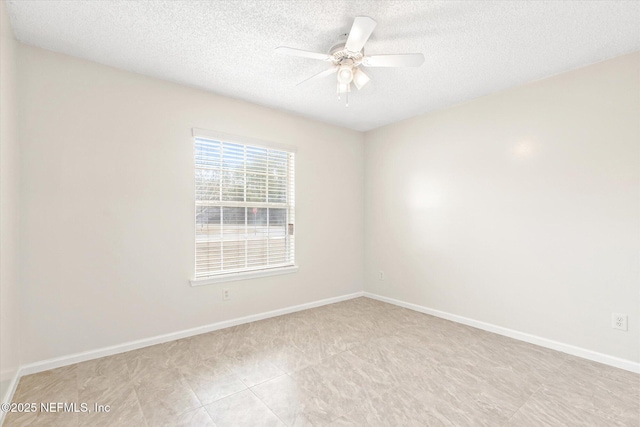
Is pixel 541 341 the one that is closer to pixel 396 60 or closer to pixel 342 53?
pixel 396 60

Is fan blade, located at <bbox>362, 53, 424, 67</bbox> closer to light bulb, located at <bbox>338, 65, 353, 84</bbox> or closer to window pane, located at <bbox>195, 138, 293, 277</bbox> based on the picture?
light bulb, located at <bbox>338, 65, 353, 84</bbox>

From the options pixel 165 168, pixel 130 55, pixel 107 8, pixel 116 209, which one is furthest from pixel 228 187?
pixel 107 8

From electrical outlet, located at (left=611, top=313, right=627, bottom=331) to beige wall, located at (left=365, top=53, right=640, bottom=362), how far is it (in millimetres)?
36

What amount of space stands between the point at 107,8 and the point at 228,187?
1.81 meters

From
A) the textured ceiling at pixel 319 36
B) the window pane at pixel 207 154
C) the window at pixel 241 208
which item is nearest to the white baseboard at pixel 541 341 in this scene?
the window at pixel 241 208

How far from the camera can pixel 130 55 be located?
252 centimetres

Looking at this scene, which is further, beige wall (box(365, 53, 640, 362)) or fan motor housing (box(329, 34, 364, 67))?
beige wall (box(365, 53, 640, 362))

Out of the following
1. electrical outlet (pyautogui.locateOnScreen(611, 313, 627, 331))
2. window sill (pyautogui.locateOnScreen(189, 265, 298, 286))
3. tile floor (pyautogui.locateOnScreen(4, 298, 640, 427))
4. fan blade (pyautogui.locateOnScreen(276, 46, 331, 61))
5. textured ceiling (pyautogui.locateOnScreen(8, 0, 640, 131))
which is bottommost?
tile floor (pyautogui.locateOnScreen(4, 298, 640, 427))

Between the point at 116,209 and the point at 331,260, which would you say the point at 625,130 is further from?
the point at 116,209

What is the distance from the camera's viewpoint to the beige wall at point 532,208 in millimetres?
2516

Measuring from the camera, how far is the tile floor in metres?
1.84

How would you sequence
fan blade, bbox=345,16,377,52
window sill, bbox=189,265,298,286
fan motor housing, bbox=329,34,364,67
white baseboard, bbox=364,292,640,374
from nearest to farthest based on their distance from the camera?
fan blade, bbox=345,16,377,52 < fan motor housing, bbox=329,34,364,67 < white baseboard, bbox=364,292,640,374 < window sill, bbox=189,265,298,286

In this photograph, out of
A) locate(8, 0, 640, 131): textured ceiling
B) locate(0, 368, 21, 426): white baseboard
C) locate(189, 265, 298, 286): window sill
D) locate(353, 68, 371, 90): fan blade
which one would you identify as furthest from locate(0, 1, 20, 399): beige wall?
locate(353, 68, 371, 90): fan blade

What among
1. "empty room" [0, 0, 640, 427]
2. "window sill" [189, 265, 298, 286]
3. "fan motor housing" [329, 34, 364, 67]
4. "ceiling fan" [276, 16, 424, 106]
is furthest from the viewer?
"window sill" [189, 265, 298, 286]
